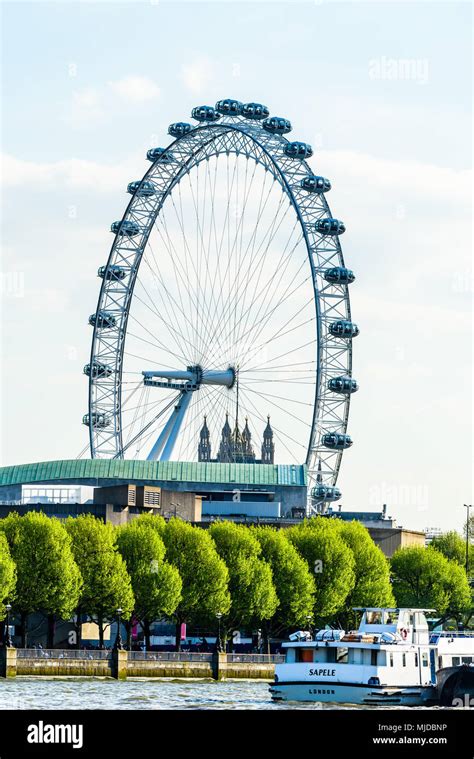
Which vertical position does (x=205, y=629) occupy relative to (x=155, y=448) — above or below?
below

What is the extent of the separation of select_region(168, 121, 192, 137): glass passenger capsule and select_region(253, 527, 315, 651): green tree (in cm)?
4602

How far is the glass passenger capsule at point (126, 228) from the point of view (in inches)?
6673

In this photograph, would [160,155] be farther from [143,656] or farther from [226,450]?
[143,656]

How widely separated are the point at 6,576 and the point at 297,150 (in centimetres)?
5950

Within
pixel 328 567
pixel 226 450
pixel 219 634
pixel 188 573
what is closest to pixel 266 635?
pixel 328 567

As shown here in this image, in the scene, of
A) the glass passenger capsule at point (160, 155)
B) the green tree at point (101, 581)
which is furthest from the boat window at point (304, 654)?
the glass passenger capsule at point (160, 155)

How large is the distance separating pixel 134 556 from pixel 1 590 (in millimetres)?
12793

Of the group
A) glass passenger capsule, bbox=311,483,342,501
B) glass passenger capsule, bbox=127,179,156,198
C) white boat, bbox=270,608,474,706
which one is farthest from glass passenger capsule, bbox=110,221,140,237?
white boat, bbox=270,608,474,706

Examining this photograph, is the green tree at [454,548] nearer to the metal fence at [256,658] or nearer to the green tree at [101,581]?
the metal fence at [256,658]

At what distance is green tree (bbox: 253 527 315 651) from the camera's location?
126438 mm
